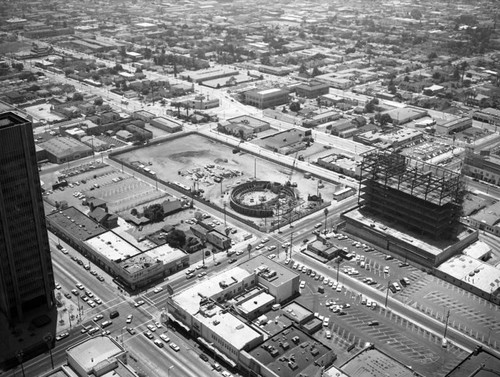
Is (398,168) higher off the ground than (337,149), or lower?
higher

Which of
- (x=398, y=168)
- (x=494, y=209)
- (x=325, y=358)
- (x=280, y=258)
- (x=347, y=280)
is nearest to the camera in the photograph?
(x=325, y=358)

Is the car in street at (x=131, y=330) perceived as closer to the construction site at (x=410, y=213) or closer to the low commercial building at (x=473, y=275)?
the construction site at (x=410, y=213)

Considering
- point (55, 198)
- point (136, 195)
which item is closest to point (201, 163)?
point (136, 195)

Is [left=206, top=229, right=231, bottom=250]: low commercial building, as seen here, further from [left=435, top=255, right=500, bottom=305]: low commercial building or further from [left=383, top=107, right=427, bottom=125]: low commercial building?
[left=383, top=107, right=427, bottom=125]: low commercial building

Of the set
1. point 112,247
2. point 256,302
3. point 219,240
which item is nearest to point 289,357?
point 256,302

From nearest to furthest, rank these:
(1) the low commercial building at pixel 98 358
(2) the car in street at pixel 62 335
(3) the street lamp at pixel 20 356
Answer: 1. (1) the low commercial building at pixel 98 358
2. (3) the street lamp at pixel 20 356
3. (2) the car in street at pixel 62 335

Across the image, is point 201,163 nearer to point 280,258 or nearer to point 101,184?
point 101,184

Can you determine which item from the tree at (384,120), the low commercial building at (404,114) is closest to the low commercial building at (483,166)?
the tree at (384,120)

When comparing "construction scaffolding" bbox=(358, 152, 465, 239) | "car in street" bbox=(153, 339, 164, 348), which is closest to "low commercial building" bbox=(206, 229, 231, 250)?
"car in street" bbox=(153, 339, 164, 348)
